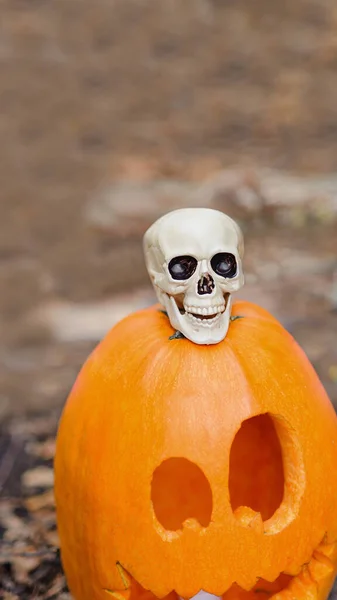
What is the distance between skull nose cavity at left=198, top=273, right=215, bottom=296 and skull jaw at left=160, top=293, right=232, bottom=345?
0.19 feet

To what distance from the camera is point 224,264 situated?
4.43ft

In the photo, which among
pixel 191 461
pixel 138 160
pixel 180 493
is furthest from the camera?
pixel 138 160

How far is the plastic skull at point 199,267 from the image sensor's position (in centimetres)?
132

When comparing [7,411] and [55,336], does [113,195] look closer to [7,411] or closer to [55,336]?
[55,336]

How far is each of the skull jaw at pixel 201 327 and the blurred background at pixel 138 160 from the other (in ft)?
3.91

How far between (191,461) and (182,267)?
1.27 ft

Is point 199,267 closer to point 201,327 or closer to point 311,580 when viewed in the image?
point 201,327

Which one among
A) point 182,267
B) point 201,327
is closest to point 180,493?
point 201,327

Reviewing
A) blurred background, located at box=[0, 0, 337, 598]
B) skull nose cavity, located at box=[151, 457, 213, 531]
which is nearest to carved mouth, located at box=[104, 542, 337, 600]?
skull nose cavity, located at box=[151, 457, 213, 531]

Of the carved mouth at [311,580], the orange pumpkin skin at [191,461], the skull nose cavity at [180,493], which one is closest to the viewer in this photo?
the orange pumpkin skin at [191,461]

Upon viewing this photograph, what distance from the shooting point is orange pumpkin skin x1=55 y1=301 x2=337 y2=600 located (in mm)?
1257

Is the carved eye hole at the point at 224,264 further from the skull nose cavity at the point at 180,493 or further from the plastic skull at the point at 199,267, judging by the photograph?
the skull nose cavity at the point at 180,493

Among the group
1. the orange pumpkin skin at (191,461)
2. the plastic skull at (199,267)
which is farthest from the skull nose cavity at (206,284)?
the orange pumpkin skin at (191,461)

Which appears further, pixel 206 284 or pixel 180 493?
pixel 180 493
